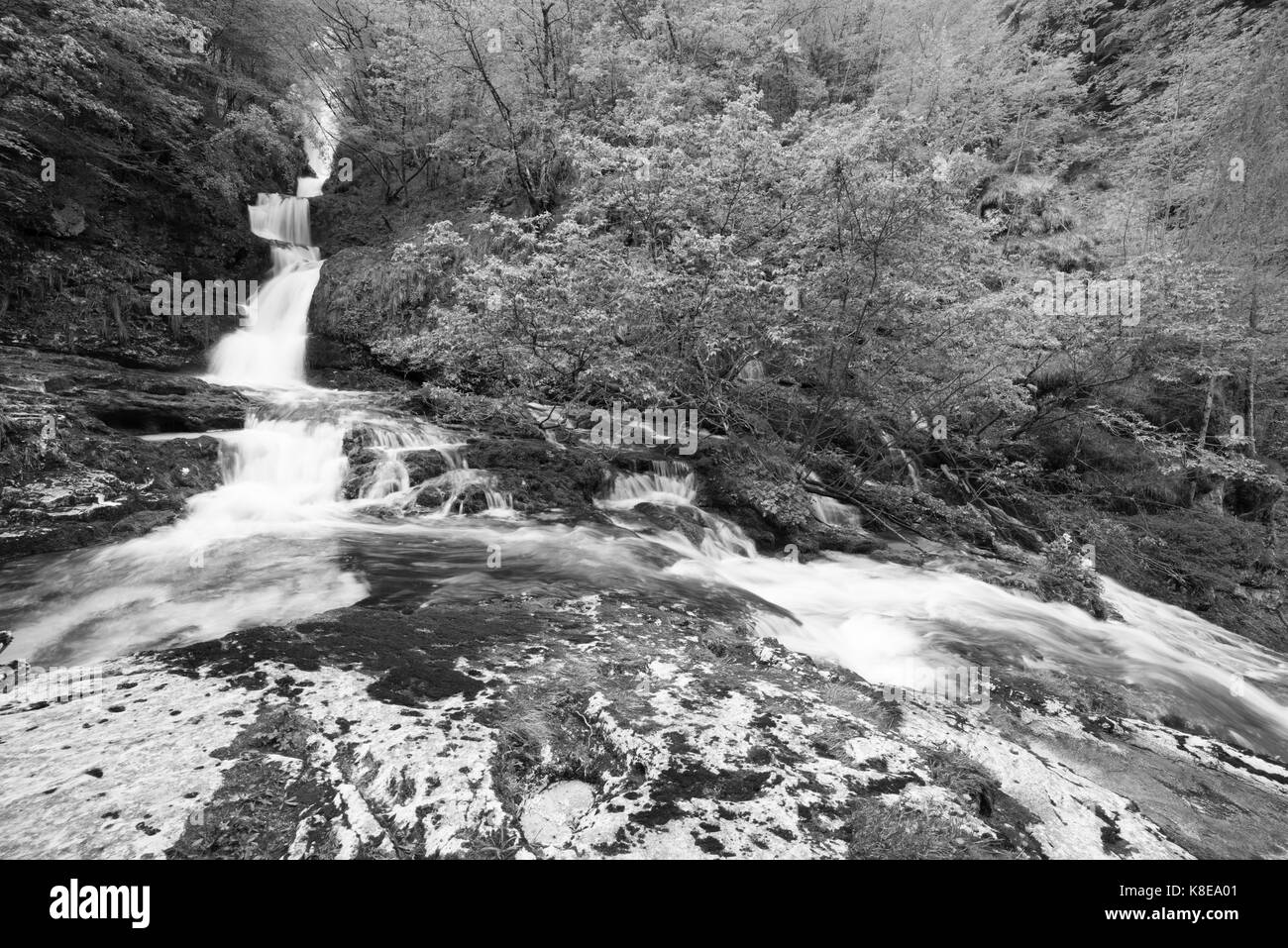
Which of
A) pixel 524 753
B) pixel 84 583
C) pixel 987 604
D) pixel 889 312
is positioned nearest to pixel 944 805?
pixel 524 753

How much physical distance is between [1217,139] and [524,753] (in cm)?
2271

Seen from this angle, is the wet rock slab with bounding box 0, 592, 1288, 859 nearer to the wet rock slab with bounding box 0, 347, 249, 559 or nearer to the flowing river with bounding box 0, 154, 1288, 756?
the flowing river with bounding box 0, 154, 1288, 756

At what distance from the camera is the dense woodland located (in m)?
8.92

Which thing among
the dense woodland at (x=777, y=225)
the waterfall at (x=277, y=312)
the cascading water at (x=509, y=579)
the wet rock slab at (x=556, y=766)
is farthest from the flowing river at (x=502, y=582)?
the waterfall at (x=277, y=312)

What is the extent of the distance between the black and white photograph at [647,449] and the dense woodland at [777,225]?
127mm

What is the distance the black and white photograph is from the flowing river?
0.27 ft

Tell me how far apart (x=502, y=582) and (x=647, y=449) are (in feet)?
20.4

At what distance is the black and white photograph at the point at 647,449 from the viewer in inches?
88.0

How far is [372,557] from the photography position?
5977 mm

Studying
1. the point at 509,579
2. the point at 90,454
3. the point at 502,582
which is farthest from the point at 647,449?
the point at 90,454

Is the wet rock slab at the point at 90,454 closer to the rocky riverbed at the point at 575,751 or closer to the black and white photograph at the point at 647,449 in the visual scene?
the black and white photograph at the point at 647,449

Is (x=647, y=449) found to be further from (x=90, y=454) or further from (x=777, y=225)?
(x=90, y=454)

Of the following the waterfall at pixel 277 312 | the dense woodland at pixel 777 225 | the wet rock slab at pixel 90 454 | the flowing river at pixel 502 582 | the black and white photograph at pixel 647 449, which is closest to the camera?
the black and white photograph at pixel 647 449

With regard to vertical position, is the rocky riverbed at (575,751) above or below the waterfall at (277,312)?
below
